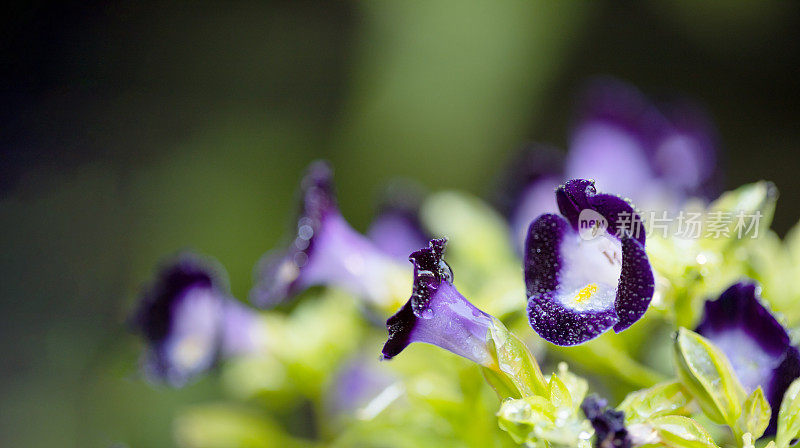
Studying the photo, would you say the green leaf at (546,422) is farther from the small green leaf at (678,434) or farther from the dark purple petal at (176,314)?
the dark purple petal at (176,314)

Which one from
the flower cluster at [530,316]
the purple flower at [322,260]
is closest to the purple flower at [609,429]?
the flower cluster at [530,316]

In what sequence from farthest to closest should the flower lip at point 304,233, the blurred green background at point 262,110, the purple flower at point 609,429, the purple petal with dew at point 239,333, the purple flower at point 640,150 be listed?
the blurred green background at point 262,110, the purple flower at point 640,150, the purple petal with dew at point 239,333, the flower lip at point 304,233, the purple flower at point 609,429

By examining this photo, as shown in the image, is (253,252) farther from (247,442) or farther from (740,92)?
(740,92)

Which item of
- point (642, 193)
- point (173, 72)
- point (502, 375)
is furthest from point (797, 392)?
point (173, 72)

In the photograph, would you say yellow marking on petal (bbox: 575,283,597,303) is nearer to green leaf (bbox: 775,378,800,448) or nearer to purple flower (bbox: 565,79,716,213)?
green leaf (bbox: 775,378,800,448)

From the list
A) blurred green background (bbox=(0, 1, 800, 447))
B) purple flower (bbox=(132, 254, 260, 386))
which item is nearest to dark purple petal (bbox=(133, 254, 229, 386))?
purple flower (bbox=(132, 254, 260, 386))
